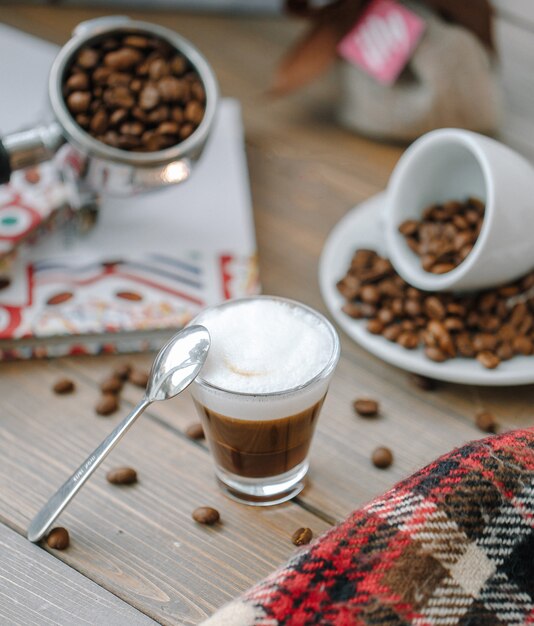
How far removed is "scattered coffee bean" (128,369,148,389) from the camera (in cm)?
92

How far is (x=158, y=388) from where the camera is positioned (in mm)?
752

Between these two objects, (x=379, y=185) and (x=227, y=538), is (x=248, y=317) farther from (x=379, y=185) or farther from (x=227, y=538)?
(x=379, y=185)

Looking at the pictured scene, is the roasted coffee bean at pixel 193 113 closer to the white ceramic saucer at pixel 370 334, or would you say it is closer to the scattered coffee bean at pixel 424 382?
the white ceramic saucer at pixel 370 334

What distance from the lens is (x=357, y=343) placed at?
994 mm

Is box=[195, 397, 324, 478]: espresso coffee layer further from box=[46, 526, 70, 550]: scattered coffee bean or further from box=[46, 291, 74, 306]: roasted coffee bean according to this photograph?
box=[46, 291, 74, 306]: roasted coffee bean

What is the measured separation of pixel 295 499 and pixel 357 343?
0.77 ft

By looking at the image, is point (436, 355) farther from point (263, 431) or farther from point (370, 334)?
point (263, 431)

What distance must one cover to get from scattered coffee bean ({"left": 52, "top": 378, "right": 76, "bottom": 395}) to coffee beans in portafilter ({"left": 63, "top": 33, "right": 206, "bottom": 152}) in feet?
0.93

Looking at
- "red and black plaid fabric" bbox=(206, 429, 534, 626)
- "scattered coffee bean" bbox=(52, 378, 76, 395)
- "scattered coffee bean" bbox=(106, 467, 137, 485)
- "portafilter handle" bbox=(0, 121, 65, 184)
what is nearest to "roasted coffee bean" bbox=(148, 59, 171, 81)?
"portafilter handle" bbox=(0, 121, 65, 184)

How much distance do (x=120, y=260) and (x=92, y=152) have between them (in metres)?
0.14

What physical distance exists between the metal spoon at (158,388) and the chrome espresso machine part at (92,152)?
12.7 inches

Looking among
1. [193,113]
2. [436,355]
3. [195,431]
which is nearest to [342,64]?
[193,113]

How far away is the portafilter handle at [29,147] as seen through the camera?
982 millimetres

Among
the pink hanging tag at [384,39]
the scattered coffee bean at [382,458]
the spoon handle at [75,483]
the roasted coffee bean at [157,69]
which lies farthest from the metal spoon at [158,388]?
the pink hanging tag at [384,39]
